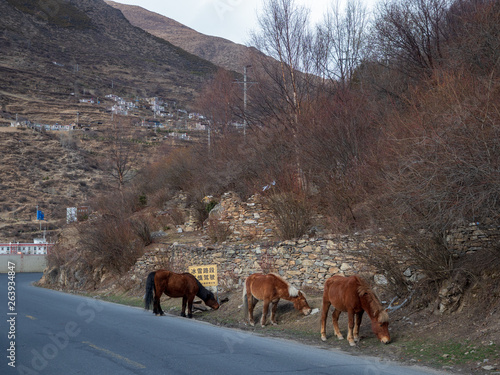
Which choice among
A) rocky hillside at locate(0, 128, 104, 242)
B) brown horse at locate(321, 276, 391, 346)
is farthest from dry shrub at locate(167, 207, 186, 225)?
rocky hillside at locate(0, 128, 104, 242)

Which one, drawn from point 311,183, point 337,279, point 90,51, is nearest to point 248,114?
point 311,183

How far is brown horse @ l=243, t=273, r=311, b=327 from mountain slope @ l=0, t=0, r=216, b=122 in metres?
81.0

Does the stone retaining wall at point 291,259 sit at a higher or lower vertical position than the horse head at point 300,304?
higher

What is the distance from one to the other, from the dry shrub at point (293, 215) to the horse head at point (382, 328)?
790cm

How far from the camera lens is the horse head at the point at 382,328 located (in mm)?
10148

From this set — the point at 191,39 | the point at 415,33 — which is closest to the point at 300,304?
the point at 415,33

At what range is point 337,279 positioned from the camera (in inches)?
440

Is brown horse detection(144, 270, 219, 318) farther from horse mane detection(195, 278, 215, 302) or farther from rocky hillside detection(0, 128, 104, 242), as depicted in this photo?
rocky hillside detection(0, 128, 104, 242)

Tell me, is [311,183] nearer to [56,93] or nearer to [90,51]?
[56,93]

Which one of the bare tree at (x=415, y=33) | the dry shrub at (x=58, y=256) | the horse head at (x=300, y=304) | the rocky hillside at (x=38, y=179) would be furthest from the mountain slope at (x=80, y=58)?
the horse head at (x=300, y=304)

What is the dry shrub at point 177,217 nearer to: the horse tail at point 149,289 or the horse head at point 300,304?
the horse tail at point 149,289

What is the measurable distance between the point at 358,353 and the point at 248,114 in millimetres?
21252

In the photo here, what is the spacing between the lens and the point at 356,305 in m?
10.5

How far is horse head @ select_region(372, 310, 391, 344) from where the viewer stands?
33.3 feet
